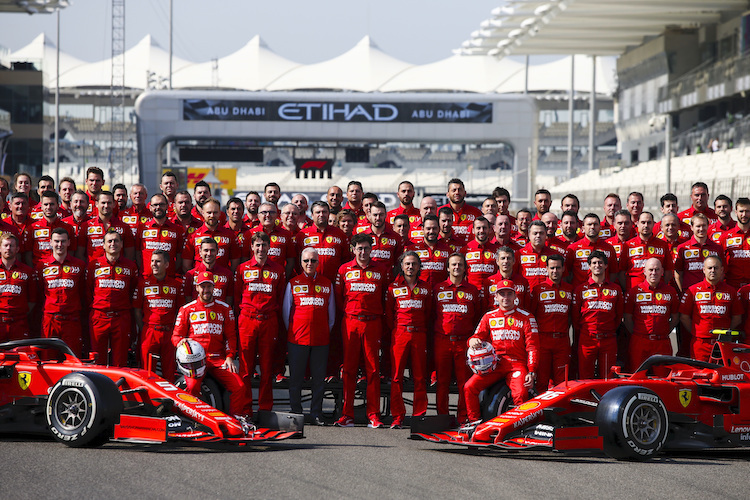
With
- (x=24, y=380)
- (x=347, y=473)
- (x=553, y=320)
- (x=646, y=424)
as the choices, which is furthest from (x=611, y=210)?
(x=24, y=380)

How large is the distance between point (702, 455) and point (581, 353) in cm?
193

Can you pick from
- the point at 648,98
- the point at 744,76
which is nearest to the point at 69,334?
the point at 744,76

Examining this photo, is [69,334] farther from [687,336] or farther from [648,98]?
[648,98]

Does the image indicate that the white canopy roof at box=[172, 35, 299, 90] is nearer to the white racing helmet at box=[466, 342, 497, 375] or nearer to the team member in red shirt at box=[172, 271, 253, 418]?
the team member in red shirt at box=[172, 271, 253, 418]

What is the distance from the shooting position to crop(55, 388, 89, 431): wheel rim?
310 inches

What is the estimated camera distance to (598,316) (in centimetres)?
989

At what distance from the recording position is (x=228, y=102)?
101 ft

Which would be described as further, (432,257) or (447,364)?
(432,257)

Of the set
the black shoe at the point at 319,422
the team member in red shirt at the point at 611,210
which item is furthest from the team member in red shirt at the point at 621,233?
the black shoe at the point at 319,422

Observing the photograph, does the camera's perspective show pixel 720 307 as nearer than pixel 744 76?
Yes

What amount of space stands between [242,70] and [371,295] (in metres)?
79.4

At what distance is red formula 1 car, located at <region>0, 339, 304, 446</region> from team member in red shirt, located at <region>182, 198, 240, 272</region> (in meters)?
2.30

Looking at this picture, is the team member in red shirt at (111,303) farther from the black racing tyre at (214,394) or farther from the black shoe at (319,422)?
the black shoe at (319,422)

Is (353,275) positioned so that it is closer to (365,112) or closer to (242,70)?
→ (365,112)
